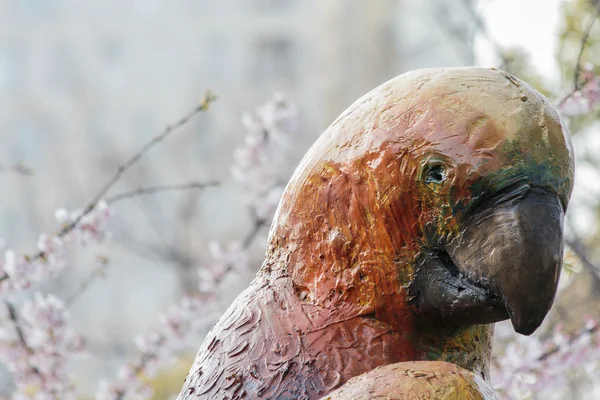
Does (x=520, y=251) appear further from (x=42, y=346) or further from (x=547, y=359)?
(x=42, y=346)

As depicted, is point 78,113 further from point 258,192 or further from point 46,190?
point 258,192

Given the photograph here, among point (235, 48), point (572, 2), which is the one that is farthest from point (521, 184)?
point (235, 48)

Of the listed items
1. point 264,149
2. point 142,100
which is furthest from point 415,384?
point 142,100

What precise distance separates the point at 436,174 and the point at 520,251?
0.20 m

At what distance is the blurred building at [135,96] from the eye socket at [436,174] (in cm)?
1370

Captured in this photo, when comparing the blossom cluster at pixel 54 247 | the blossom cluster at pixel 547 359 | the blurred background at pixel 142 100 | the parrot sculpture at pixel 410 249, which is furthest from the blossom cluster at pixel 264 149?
the blurred background at pixel 142 100

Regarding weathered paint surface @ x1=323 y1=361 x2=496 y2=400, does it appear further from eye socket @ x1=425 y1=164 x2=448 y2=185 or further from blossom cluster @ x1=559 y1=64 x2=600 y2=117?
blossom cluster @ x1=559 y1=64 x2=600 y2=117

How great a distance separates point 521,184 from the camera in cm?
136

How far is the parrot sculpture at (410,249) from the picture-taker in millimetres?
1347

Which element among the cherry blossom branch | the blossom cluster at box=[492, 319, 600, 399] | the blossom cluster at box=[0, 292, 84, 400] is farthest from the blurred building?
the blossom cluster at box=[492, 319, 600, 399]

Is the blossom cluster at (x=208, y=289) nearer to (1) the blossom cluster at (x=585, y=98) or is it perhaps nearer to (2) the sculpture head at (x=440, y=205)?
(1) the blossom cluster at (x=585, y=98)

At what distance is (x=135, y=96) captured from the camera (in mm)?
20766

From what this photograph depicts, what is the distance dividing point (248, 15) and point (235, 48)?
1236 mm

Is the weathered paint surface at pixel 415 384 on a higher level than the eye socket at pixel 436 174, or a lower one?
lower
